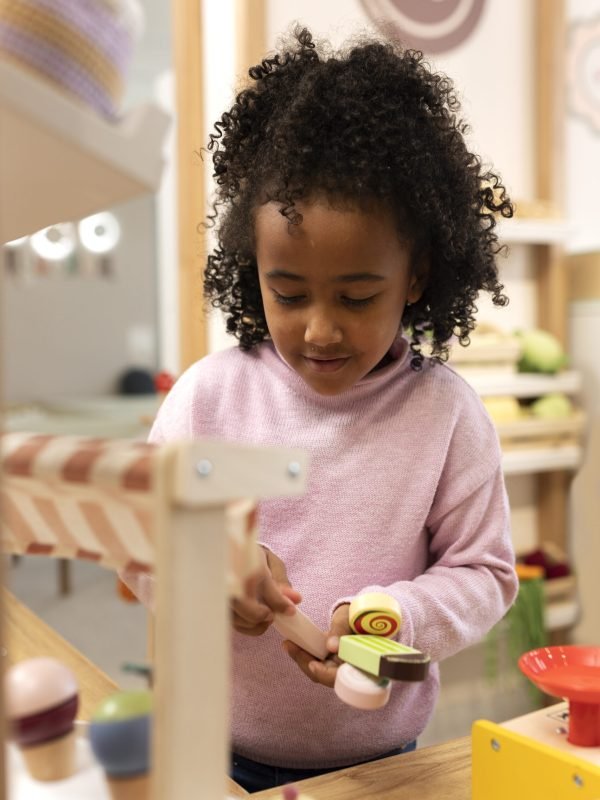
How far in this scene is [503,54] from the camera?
6.32ft

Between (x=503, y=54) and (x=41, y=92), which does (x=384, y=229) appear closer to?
(x=41, y=92)

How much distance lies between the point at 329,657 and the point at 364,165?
0.39 meters

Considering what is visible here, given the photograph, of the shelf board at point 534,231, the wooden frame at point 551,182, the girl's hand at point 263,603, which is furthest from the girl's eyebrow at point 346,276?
the wooden frame at point 551,182

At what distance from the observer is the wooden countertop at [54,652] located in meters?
0.81

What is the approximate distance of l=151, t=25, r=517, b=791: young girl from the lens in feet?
2.39

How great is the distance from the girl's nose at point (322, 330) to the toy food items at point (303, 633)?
8.4 inches

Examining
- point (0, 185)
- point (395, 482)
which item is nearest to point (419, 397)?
point (395, 482)

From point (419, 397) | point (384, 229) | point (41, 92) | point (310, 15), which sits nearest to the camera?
point (41, 92)

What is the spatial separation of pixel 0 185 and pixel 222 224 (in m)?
0.46

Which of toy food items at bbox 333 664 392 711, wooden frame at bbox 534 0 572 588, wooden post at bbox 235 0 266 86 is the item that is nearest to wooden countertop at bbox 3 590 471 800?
toy food items at bbox 333 664 392 711

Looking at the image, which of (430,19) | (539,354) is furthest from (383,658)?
(430,19)

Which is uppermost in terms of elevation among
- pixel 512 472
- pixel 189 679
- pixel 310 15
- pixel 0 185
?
pixel 310 15

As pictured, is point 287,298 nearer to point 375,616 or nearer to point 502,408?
point 375,616

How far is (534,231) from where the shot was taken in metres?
1.86
